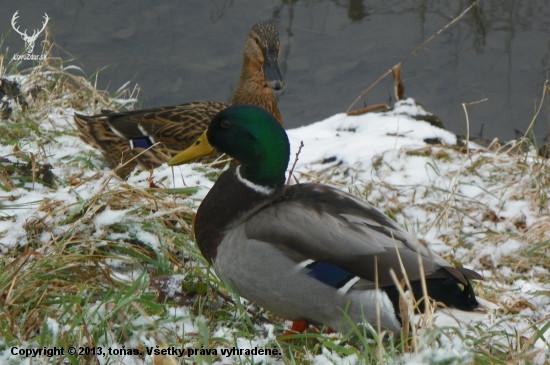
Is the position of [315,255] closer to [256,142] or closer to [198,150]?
[256,142]

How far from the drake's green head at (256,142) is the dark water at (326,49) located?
3.94 metres

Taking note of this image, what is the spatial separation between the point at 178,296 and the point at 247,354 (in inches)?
21.8

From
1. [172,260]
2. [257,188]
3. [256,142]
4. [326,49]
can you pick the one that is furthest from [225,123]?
[326,49]

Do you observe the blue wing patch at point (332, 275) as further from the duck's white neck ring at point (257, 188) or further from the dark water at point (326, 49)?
the dark water at point (326, 49)

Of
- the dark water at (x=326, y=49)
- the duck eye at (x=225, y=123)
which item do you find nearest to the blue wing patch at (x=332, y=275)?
the duck eye at (x=225, y=123)

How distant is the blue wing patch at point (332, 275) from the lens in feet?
10.1

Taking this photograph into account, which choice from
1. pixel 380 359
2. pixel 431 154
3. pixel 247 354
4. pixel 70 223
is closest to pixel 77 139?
pixel 70 223

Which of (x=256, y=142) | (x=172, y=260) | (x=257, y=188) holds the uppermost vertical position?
(x=256, y=142)

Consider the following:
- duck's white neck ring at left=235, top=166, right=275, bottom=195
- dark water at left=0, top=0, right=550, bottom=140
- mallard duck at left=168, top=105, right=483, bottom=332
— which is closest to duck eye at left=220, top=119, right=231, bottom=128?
mallard duck at left=168, top=105, right=483, bottom=332

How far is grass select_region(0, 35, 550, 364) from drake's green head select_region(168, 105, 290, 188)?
46 centimetres

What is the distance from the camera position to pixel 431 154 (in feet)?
17.4

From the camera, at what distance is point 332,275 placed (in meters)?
3.09

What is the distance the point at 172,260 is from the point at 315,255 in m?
0.80

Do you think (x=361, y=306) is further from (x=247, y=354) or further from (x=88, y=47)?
(x=88, y=47)
